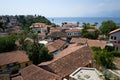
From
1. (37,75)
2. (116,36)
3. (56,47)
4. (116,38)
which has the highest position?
(116,36)

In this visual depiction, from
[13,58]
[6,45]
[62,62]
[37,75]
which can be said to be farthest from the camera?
[6,45]

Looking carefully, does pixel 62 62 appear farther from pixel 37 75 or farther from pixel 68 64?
pixel 37 75

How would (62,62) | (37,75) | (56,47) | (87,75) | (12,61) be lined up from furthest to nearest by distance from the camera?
(56,47)
(12,61)
(62,62)
(37,75)
(87,75)

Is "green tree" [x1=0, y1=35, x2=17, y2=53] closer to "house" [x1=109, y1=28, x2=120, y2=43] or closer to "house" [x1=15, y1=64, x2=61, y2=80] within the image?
"house" [x1=15, y1=64, x2=61, y2=80]

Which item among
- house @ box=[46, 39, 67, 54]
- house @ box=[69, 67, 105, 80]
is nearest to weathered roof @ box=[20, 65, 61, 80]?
house @ box=[69, 67, 105, 80]

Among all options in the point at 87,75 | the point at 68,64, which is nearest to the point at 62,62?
the point at 68,64

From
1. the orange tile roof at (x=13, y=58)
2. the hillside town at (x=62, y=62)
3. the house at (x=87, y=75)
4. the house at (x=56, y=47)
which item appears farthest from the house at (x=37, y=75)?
the house at (x=56, y=47)

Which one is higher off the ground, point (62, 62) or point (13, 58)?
point (62, 62)

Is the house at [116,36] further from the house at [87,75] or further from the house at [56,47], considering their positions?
the house at [87,75]

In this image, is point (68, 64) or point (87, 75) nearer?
point (87, 75)

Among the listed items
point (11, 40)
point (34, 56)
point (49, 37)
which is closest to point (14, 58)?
point (34, 56)
